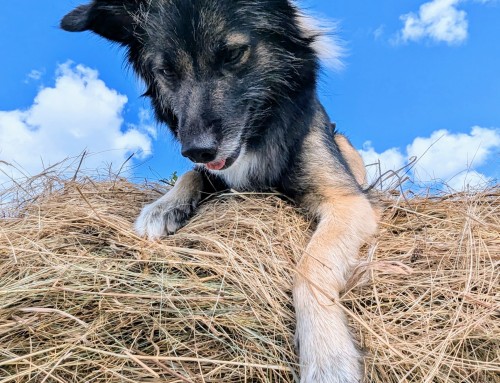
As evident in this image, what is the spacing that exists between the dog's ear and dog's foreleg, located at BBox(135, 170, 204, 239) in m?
1.16

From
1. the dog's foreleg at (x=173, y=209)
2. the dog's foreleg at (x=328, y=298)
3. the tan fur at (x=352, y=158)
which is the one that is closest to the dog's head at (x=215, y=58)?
the dog's foreleg at (x=173, y=209)

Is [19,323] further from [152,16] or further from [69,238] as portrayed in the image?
[152,16]

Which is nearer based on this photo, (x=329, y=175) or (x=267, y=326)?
(x=267, y=326)

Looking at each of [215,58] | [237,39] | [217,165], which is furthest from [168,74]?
[217,165]

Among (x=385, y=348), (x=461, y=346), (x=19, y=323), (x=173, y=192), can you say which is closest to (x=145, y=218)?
(x=173, y=192)

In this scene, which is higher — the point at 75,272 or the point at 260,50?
the point at 260,50

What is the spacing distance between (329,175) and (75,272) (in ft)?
5.63

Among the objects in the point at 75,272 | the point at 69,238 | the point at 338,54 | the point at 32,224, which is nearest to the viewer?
the point at 75,272

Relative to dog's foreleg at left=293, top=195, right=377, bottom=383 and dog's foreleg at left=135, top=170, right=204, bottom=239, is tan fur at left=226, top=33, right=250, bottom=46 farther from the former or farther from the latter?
dog's foreleg at left=293, top=195, right=377, bottom=383

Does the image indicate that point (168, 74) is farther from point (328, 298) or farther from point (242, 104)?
point (328, 298)

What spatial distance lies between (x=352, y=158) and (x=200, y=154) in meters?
2.77

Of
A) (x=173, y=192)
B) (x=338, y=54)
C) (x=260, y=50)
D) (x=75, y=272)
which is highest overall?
(x=338, y=54)

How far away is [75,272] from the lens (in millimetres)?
2178

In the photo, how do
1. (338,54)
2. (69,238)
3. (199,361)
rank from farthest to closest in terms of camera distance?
(338,54) → (69,238) → (199,361)
